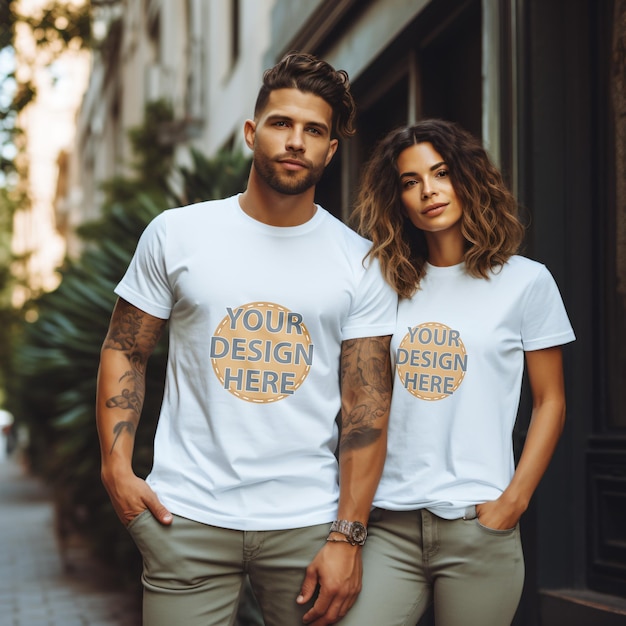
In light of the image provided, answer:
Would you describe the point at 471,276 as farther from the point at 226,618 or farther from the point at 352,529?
the point at 226,618

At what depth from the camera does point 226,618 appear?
2834 millimetres

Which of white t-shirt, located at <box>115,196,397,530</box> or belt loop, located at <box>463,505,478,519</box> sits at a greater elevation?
white t-shirt, located at <box>115,196,397,530</box>

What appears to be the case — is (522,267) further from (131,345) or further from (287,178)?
(131,345)

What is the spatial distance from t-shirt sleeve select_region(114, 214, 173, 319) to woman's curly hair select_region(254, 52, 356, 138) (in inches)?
18.5

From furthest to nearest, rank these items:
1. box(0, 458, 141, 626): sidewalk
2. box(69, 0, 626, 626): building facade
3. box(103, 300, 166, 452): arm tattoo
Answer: box(0, 458, 141, 626): sidewalk < box(69, 0, 626, 626): building facade < box(103, 300, 166, 452): arm tattoo

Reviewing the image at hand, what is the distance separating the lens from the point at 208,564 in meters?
2.80

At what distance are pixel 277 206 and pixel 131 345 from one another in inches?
22.8

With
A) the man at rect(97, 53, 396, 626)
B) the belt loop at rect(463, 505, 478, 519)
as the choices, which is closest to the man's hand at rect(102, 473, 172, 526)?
the man at rect(97, 53, 396, 626)

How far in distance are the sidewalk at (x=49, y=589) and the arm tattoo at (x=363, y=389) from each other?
4.42 meters

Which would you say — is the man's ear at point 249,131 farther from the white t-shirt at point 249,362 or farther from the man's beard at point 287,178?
the white t-shirt at point 249,362

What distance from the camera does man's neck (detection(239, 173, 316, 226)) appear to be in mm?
2936

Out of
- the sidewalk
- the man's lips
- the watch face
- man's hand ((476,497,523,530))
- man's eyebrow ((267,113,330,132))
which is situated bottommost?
the sidewalk

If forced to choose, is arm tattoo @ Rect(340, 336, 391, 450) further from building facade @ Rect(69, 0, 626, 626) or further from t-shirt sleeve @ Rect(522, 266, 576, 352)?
building facade @ Rect(69, 0, 626, 626)

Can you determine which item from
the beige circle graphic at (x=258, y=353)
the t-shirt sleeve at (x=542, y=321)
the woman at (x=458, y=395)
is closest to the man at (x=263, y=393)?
the beige circle graphic at (x=258, y=353)
